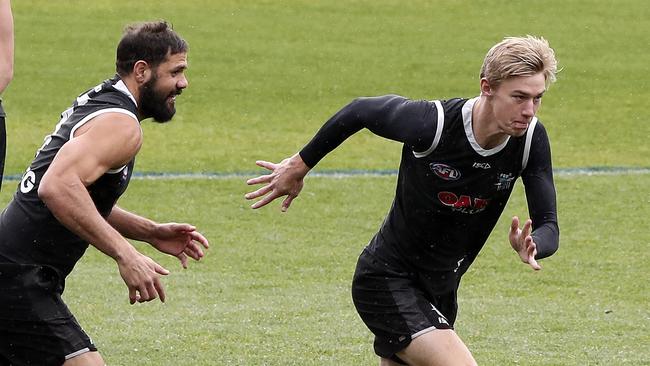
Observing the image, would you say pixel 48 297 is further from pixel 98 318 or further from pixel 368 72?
pixel 368 72

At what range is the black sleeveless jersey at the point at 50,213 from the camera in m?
5.84

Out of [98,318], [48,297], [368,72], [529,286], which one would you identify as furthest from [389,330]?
[368,72]

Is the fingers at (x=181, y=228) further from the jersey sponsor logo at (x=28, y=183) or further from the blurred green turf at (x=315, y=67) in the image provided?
the blurred green turf at (x=315, y=67)

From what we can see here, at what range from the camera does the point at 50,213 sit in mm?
5836

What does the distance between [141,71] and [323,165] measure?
1170cm

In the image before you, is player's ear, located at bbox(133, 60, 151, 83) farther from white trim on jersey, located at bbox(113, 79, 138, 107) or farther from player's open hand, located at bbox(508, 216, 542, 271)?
player's open hand, located at bbox(508, 216, 542, 271)

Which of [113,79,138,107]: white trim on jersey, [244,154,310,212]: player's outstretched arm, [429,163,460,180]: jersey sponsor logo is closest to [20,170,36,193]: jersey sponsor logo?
[113,79,138,107]: white trim on jersey

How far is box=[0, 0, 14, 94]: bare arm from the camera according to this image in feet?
22.8

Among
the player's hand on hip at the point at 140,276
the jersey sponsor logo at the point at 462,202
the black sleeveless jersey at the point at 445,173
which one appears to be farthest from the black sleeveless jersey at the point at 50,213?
the jersey sponsor logo at the point at 462,202

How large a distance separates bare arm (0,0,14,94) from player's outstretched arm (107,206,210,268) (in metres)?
1.05

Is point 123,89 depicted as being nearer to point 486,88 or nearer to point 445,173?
point 445,173

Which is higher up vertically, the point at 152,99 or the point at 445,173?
the point at 152,99

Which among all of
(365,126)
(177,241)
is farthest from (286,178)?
(177,241)

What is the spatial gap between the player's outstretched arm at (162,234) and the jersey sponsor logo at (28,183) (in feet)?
2.06
